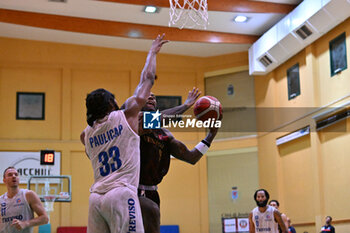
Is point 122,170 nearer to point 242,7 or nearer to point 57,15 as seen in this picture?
point 242,7

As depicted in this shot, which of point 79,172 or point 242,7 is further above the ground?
point 242,7

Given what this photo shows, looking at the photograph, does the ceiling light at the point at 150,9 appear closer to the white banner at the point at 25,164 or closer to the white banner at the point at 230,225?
the white banner at the point at 25,164

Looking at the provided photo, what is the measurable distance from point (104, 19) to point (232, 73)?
17.9ft

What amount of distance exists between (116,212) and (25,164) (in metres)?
14.4

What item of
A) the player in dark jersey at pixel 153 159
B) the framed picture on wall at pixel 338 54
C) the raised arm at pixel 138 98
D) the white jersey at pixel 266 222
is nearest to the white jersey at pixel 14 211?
the player in dark jersey at pixel 153 159

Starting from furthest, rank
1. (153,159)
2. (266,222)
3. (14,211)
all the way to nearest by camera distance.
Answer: (266,222)
(14,211)
(153,159)

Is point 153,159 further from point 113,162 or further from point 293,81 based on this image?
point 293,81

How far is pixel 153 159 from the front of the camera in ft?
17.9

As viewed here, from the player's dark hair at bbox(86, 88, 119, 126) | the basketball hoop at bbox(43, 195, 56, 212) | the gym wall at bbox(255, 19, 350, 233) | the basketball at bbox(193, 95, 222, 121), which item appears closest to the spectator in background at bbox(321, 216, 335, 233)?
the gym wall at bbox(255, 19, 350, 233)

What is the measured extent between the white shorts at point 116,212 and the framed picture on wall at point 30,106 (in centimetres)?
1477

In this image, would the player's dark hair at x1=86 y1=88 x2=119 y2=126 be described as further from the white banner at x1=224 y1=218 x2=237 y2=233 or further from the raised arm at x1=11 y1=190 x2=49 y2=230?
the white banner at x1=224 y1=218 x2=237 y2=233

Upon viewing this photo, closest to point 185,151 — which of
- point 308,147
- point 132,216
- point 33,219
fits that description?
point 132,216

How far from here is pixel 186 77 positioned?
65.1 feet

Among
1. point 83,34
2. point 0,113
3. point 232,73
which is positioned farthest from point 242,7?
point 0,113
